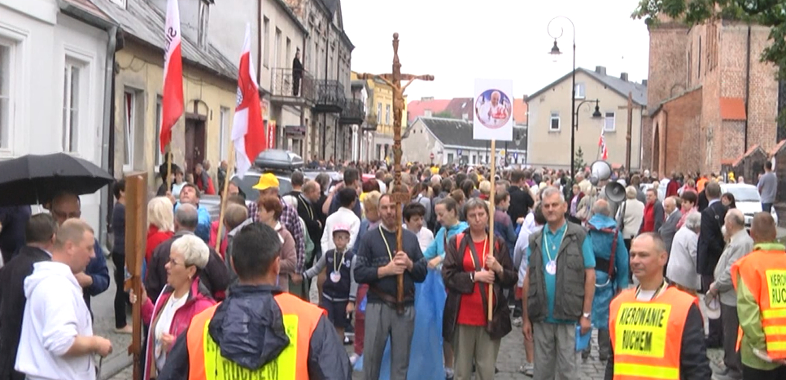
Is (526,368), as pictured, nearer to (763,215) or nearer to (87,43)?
(763,215)

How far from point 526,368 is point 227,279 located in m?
4.39

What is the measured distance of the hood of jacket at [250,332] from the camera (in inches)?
147

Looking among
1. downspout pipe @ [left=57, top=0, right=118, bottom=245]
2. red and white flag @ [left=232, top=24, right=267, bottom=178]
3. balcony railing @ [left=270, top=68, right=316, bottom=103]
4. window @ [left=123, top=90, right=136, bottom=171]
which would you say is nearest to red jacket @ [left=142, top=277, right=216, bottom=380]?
red and white flag @ [left=232, top=24, right=267, bottom=178]

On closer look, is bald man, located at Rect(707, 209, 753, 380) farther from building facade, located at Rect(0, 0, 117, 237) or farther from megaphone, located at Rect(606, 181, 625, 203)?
building facade, located at Rect(0, 0, 117, 237)

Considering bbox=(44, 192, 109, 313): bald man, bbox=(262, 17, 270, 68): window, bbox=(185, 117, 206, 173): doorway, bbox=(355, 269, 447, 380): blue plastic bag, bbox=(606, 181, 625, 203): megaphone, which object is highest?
bbox=(262, 17, 270, 68): window

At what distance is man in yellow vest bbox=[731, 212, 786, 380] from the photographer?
6930mm

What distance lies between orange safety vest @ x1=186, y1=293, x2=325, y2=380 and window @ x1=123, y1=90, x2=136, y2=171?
574 inches

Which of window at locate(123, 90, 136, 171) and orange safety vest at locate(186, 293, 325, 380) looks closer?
orange safety vest at locate(186, 293, 325, 380)

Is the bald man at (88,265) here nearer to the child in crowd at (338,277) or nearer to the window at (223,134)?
the child in crowd at (338,277)

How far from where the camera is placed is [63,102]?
47.9ft

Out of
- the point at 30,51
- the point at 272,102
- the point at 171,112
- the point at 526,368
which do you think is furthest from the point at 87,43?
the point at 272,102

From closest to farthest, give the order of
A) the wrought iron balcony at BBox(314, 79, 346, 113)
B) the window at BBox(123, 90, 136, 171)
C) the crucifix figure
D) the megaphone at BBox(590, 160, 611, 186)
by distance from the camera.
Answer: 1. the crucifix figure
2. the window at BBox(123, 90, 136, 171)
3. the megaphone at BBox(590, 160, 611, 186)
4. the wrought iron balcony at BBox(314, 79, 346, 113)

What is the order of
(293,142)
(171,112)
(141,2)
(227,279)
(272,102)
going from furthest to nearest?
(293,142), (272,102), (141,2), (171,112), (227,279)

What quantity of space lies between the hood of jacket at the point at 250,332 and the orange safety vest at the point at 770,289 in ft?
14.2
